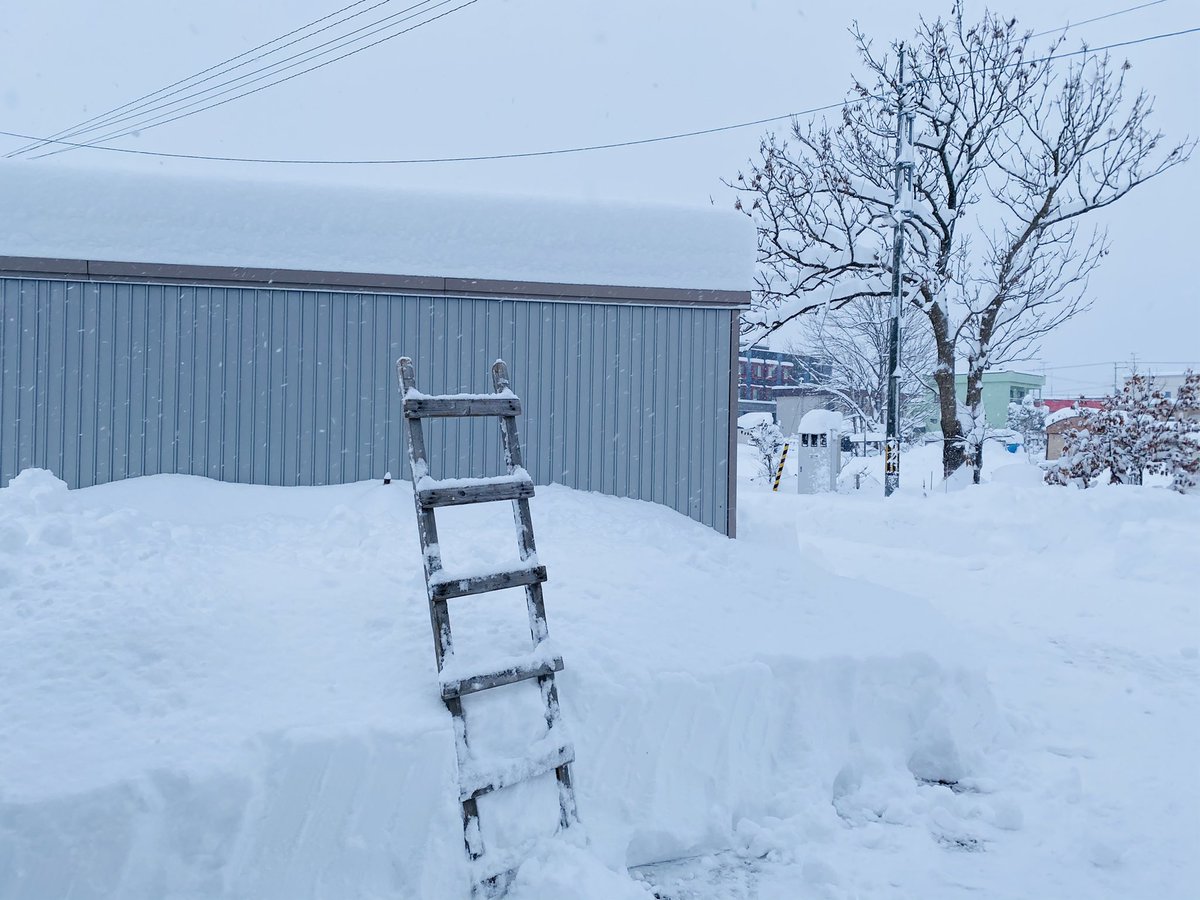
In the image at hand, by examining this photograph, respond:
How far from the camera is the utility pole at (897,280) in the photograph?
1694 cm

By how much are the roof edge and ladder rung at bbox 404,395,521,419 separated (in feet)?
10.9

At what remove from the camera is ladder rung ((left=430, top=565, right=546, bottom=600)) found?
13.8 ft

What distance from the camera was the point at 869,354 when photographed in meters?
34.0

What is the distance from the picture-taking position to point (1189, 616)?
9.18 meters

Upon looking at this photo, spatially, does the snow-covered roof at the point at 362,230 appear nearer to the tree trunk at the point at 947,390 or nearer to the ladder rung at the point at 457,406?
the ladder rung at the point at 457,406

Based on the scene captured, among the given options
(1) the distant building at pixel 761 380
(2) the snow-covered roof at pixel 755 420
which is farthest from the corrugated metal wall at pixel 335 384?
(1) the distant building at pixel 761 380

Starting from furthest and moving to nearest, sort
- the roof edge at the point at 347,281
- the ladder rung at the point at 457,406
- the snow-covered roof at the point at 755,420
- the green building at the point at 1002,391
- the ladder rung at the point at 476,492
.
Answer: the green building at the point at 1002,391, the snow-covered roof at the point at 755,420, the roof edge at the point at 347,281, the ladder rung at the point at 457,406, the ladder rung at the point at 476,492

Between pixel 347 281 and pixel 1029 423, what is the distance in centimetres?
5524

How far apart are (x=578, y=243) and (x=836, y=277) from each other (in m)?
14.3

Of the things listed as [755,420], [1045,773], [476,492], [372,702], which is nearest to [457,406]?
[476,492]

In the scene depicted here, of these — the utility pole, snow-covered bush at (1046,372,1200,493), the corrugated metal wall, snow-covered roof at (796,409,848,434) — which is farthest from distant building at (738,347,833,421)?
the corrugated metal wall

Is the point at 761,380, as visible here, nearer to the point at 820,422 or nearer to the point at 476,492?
the point at 820,422

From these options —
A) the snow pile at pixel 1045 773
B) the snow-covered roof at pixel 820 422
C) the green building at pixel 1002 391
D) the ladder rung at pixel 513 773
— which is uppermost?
the green building at pixel 1002 391

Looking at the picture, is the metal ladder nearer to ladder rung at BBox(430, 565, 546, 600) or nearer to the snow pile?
ladder rung at BBox(430, 565, 546, 600)
